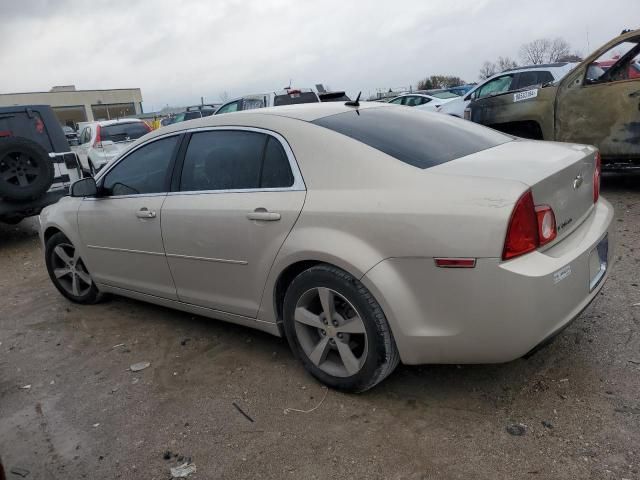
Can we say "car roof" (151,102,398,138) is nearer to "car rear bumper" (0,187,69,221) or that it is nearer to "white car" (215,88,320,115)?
"car rear bumper" (0,187,69,221)

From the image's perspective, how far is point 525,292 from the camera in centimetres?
231

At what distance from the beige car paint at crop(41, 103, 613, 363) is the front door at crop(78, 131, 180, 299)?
92 centimetres

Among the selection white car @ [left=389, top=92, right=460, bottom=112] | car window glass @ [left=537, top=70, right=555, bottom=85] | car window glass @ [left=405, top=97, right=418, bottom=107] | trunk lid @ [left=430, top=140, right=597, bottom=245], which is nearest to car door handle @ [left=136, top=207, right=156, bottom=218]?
trunk lid @ [left=430, top=140, right=597, bottom=245]

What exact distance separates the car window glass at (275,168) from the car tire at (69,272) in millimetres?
2320

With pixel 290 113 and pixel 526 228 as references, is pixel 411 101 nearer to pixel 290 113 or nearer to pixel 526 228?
pixel 290 113

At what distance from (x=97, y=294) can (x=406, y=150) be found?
324 centimetres

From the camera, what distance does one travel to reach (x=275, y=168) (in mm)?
3127

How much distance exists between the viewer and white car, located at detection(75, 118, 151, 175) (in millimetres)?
12570

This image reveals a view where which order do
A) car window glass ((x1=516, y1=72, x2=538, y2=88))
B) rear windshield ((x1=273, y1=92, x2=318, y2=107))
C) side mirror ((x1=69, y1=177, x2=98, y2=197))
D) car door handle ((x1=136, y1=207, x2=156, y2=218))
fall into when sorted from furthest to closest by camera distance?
rear windshield ((x1=273, y1=92, x2=318, y2=107))
car window glass ((x1=516, y1=72, x2=538, y2=88))
side mirror ((x1=69, y1=177, x2=98, y2=197))
car door handle ((x1=136, y1=207, x2=156, y2=218))

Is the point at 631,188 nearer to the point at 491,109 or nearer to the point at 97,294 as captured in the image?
the point at 491,109

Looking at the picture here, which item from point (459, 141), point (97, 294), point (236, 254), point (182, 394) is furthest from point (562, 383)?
point (97, 294)

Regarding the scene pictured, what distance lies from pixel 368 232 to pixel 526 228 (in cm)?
72

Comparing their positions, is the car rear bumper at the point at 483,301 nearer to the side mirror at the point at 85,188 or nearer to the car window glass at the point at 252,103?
the side mirror at the point at 85,188

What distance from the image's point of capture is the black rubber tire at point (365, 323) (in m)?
2.66
